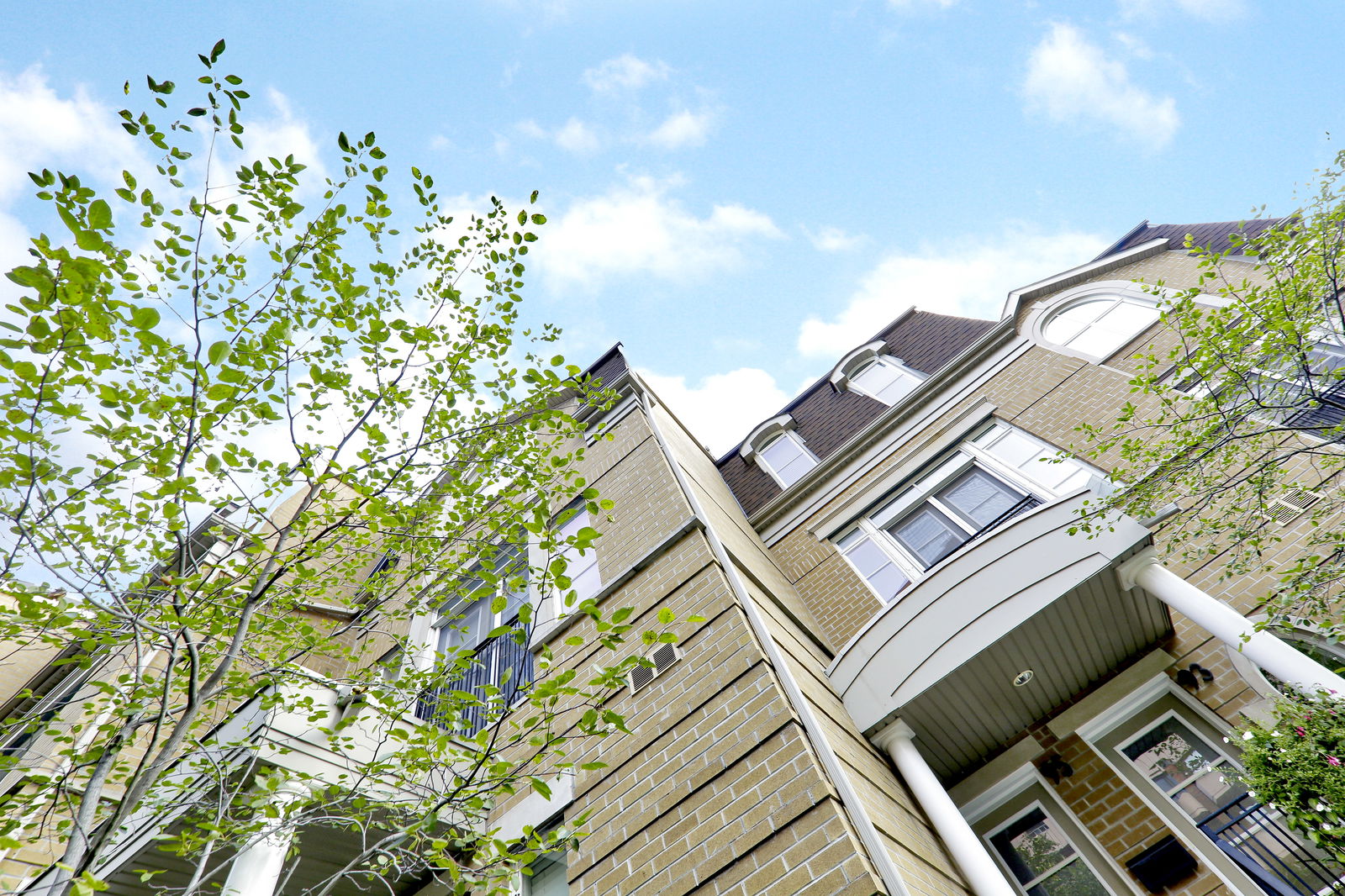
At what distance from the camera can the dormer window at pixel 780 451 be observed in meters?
11.5

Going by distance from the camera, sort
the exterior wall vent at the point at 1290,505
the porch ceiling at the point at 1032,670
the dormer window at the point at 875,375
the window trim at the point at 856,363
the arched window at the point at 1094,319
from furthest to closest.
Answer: the window trim at the point at 856,363 → the dormer window at the point at 875,375 → the arched window at the point at 1094,319 → the exterior wall vent at the point at 1290,505 → the porch ceiling at the point at 1032,670

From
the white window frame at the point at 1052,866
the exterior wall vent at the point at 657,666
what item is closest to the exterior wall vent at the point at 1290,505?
the white window frame at the point at 1052,866

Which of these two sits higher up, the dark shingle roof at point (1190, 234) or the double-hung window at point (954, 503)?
the dark shingle roof at point (1190, 234)

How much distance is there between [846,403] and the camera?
39.9ft

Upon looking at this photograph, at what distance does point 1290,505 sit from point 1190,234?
18.2ft

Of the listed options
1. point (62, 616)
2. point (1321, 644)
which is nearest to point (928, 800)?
point (1321, 644)

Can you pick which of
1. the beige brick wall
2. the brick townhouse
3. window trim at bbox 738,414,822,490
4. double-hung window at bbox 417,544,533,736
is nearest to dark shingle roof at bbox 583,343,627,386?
window trim at bbox 738,414,822,490

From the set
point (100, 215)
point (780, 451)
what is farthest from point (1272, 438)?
point (100, 215)

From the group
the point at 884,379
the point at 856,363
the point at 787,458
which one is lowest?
the point at 787,458

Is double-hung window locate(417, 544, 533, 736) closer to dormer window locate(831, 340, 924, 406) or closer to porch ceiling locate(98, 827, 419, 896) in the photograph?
porch ceiling locate(98, 827, 419, 896)

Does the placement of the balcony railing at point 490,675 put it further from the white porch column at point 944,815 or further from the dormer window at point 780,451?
the dormer window at point 780,451

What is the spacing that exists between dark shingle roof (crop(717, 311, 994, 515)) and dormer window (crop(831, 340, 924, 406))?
0.14 metres

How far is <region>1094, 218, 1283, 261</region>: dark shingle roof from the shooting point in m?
9.91

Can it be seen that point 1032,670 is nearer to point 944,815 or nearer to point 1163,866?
point 1163,866
